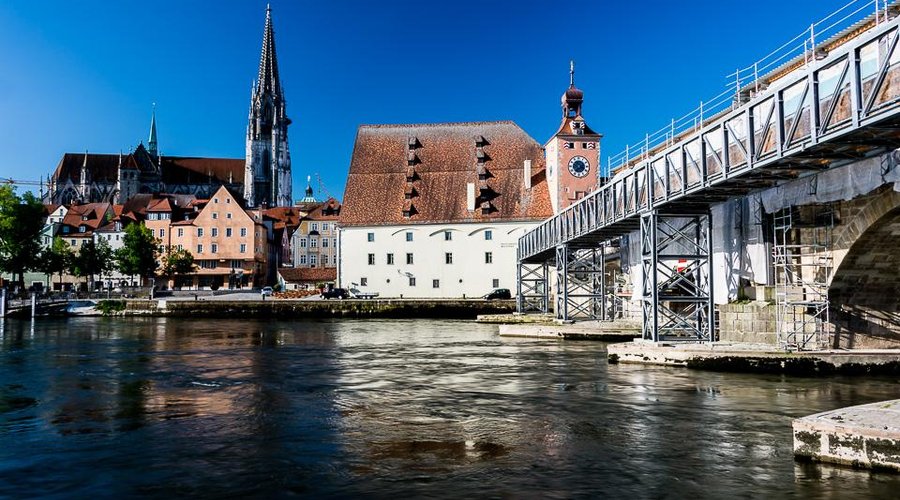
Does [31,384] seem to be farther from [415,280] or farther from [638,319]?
[415,280]

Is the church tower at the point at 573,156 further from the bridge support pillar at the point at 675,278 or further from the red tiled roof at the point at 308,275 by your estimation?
the bridge support pillar at the point at 675,278

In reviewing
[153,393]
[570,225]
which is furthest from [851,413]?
[570,225]

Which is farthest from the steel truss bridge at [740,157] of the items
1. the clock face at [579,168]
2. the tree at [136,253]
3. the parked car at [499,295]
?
the tree at [136,253]

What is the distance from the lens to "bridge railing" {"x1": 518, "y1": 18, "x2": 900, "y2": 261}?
14188 millimetres

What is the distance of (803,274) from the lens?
76.1 feet

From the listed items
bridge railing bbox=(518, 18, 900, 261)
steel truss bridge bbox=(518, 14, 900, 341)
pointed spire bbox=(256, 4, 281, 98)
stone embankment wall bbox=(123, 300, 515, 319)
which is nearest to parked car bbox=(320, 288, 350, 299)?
stone embankment wall bbox=(123, 300, 515, 319)

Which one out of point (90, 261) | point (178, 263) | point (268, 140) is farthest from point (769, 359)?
point (268, 140)

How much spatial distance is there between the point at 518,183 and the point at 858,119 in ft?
217

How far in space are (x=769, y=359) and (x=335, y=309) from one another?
51.0m

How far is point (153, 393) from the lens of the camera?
2044 centimetres

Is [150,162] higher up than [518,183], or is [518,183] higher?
[150,162]

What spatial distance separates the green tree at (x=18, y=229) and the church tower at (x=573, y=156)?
55684 mm

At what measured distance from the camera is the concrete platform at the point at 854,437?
1080cm

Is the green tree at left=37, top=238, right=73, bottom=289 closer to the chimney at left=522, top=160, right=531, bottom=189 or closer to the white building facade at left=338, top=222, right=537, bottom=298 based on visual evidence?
the white building facade at left=338, top=222, right=537, bottom=298
